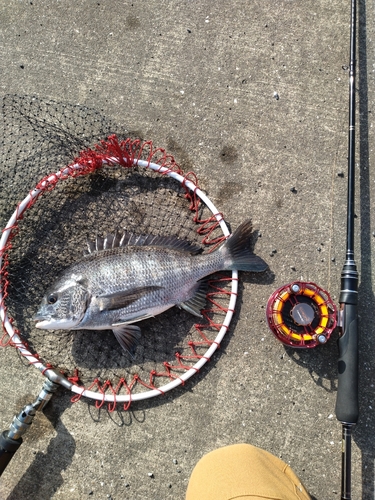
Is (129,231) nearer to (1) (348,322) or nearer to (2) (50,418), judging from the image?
(2) (50,418)

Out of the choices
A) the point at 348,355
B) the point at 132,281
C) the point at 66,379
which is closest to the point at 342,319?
the point at 348,355

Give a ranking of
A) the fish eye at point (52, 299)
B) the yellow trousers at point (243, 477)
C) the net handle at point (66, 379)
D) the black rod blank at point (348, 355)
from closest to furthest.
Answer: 1. the yellow trousers at point (243, 477)
2. the black rod blank at point (348, 355)
3. the fish eye at point (52, 299)
4. the net handle at point (66, 379)

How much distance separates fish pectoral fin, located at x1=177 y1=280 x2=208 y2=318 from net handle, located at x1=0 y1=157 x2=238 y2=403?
23 cm

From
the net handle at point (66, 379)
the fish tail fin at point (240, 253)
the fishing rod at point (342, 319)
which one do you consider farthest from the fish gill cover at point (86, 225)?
the fishing rod at point (342, 319)

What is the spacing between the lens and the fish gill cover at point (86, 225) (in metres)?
3.49

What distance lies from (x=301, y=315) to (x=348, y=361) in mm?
501

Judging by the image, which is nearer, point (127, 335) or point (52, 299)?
point (52, 299)

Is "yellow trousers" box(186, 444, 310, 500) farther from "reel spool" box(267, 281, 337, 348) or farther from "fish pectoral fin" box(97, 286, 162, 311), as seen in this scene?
"fish pectoral fin" box(97, 286, 162, 311)

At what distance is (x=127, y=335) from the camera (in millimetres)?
3344

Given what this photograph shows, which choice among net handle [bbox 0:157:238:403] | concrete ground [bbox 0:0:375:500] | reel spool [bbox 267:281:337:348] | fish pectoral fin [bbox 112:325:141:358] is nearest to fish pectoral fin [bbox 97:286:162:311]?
fish pectoral fin [bbox 112:325:141:358]

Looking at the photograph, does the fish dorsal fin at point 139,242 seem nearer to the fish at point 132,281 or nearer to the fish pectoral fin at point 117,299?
the fish at point 132,281

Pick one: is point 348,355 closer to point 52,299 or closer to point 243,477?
point 243,477

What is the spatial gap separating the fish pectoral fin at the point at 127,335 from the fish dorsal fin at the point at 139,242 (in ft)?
2.25

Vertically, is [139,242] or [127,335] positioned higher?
[139,242]
